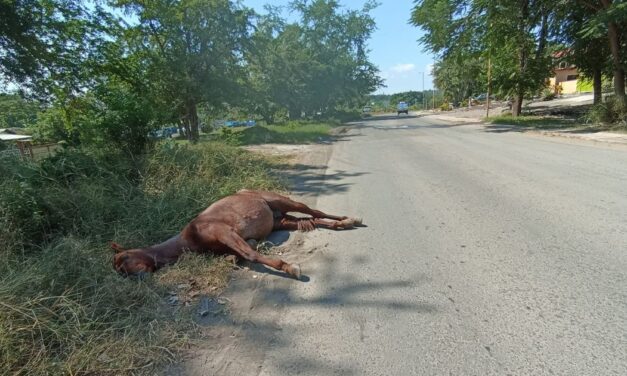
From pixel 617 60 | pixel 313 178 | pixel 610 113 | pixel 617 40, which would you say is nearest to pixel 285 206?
pixel 313 178

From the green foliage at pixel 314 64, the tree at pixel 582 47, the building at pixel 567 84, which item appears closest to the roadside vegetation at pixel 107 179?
the green foliage at pixel 314 64

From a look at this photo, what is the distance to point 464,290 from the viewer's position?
10.1 ft

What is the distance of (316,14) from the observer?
3997 cm

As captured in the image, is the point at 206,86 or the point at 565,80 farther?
the point at 565,80

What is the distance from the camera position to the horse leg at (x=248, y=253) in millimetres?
3518

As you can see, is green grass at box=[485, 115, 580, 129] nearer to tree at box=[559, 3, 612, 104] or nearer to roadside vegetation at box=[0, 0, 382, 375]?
tree at box=[559, 3, 612, 104]

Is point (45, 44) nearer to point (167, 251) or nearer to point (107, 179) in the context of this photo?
point (107, 179)

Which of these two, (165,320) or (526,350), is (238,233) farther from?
(526,350)

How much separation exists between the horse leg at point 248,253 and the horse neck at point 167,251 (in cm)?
45

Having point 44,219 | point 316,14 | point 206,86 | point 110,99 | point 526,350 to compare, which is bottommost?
point 526,350

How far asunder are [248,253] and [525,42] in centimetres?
2278

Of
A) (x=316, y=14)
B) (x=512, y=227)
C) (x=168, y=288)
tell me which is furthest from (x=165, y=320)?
(x=316, y=14)

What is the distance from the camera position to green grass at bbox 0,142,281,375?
2.34 m

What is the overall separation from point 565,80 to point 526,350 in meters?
70.9
